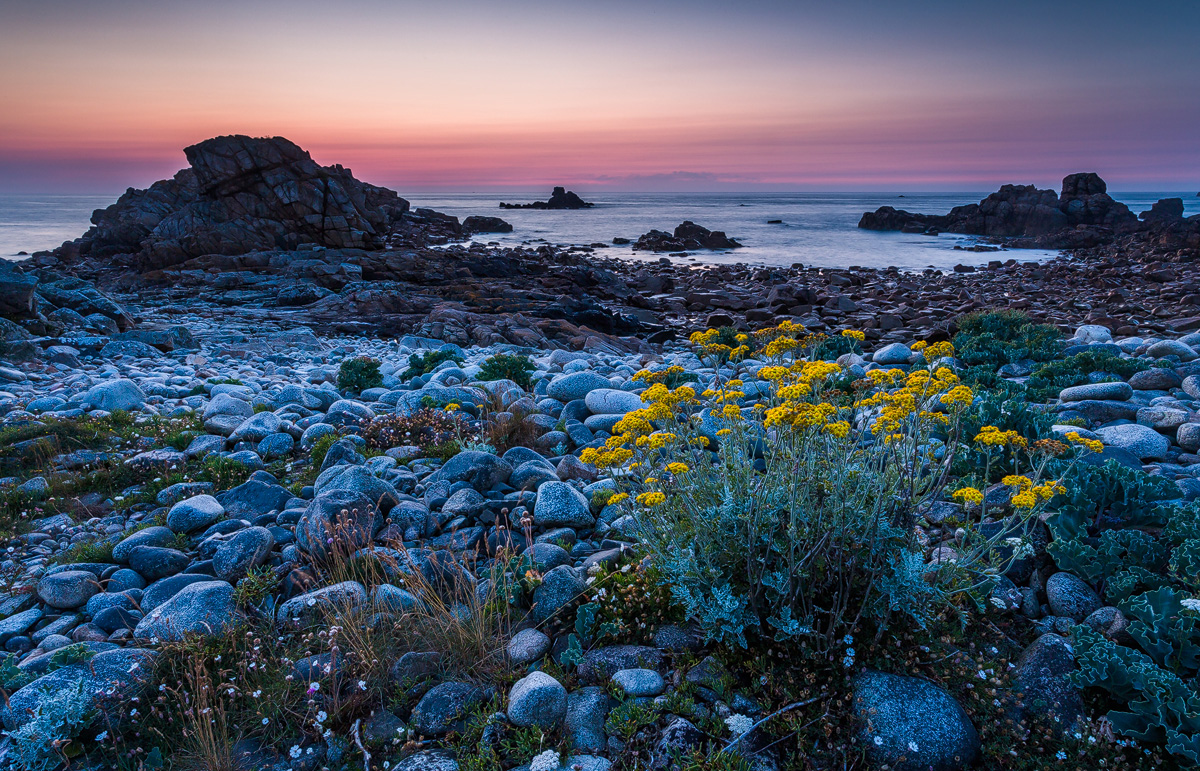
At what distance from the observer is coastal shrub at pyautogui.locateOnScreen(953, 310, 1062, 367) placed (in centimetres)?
991

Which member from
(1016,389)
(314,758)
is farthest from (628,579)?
(1016,389)

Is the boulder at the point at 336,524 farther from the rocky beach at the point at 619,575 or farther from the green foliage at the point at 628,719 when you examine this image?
the green foliage at the point at 628,719

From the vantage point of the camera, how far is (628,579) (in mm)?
3854

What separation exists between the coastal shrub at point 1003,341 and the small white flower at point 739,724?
8790mm

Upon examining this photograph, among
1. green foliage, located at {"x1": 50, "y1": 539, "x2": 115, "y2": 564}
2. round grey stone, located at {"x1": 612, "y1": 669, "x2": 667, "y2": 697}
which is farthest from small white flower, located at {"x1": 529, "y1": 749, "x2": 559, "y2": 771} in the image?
green foliage, located at {"x1": 50, "y1": 539, "x2": 115, "y2": 564}

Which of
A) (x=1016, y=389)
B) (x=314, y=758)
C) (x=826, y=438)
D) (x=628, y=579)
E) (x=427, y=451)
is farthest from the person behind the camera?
(x=1016, y=389)

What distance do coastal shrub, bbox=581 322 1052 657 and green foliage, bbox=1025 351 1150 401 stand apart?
5.77 meters

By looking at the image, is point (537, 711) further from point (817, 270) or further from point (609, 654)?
point (817, 270)

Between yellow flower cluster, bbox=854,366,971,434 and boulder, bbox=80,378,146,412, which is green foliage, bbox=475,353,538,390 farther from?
yellow flower cluster, bbox=854,366,971,434

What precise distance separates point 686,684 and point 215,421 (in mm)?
6939

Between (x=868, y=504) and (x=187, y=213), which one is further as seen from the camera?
(x=187, y=213)

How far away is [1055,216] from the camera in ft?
178

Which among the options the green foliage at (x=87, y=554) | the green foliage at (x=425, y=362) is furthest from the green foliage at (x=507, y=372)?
the green foliage at (x=87, y=554)

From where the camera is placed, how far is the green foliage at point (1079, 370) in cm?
783
